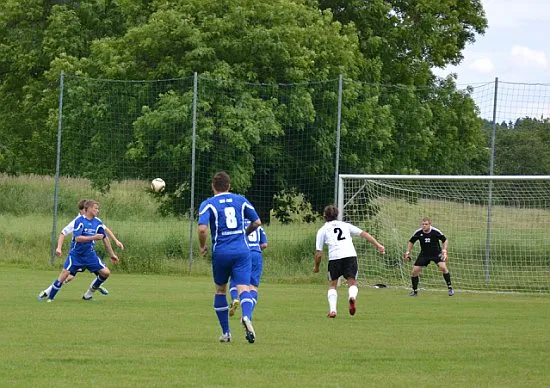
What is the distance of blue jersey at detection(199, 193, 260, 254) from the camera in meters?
12.2

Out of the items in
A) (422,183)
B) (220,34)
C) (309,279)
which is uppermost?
(220,34)

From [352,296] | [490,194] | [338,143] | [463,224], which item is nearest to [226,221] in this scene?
[352,296]

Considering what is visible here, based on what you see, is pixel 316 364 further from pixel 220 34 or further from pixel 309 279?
pixel 220 34

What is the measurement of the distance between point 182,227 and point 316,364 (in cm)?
1637

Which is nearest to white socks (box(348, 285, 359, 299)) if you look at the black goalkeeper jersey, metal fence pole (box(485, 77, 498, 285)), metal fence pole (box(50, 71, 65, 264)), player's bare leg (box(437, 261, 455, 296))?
player's bare leg (box(437, 261, 455, 296))

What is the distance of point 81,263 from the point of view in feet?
61.3

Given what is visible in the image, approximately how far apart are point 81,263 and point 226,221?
7.08 meters

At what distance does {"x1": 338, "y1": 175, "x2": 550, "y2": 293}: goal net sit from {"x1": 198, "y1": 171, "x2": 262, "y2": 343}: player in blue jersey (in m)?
11.7

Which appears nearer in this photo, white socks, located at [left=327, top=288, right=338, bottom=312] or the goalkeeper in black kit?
white socks, located at [left=327, top=288, right=338, bottom=312]

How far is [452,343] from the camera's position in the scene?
1255 cm

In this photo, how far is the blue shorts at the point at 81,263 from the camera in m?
18.6

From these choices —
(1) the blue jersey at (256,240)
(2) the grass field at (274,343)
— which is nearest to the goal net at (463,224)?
(2) the grass field at (274,343)

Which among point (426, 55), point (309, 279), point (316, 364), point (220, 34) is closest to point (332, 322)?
point (316, 364)

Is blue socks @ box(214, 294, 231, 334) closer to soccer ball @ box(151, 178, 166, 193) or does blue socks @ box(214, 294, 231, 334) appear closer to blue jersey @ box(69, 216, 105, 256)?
blue jersey @ box(69, 216, 105, 256)
